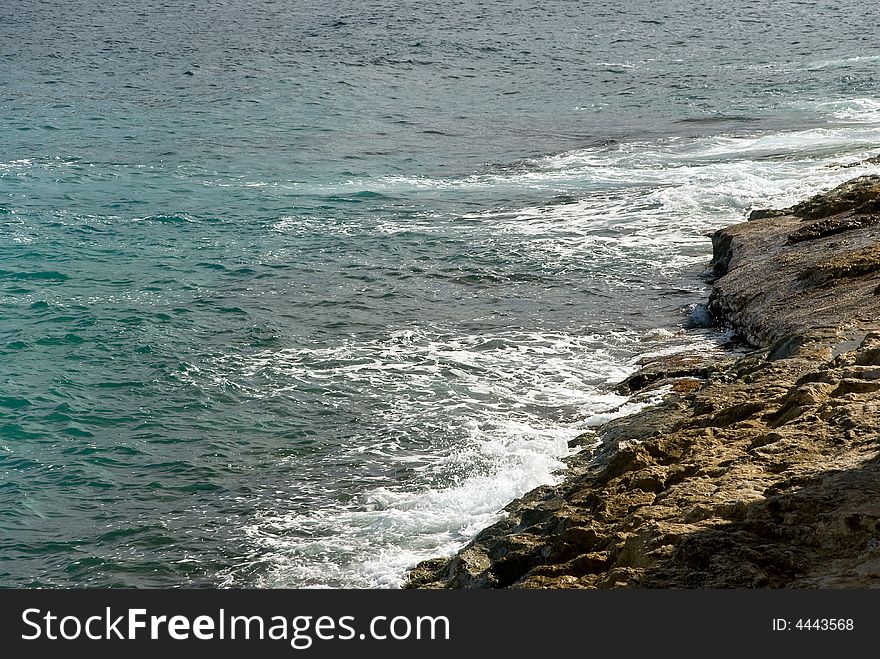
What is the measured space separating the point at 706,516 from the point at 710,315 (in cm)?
805

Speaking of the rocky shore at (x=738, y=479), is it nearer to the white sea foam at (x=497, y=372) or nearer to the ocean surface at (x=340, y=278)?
the white sea foam at (x=497, y=372)

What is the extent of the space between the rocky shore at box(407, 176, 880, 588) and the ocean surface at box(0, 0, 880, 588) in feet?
3.14

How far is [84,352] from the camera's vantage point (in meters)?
15.0

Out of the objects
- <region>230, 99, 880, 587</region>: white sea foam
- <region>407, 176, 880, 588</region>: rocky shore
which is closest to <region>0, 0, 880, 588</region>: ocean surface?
<region>230, 99, 880, 587</region>: white sea foam

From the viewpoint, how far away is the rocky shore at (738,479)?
6.19 m

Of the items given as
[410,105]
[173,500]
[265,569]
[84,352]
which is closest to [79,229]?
[84,352]

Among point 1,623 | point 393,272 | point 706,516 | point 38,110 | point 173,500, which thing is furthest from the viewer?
point 38,110

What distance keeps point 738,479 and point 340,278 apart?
11.6m

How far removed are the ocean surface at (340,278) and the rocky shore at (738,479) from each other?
3.14 feet

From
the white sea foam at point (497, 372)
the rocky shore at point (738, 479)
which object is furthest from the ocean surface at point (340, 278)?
the rocky shore at point (738, 479)

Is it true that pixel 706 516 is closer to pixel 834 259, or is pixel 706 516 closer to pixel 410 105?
pixel 834 259

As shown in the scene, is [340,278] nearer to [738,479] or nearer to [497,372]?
[497,372]

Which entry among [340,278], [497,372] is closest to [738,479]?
[497,372]

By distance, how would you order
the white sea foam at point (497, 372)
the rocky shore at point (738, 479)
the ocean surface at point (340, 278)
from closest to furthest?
the rocky shore at point (738, 479)
the white sea foam at point (497, 372)
the ocean surface at point (340, 278)
